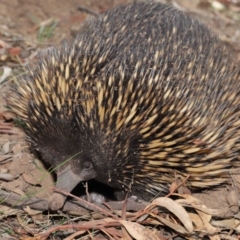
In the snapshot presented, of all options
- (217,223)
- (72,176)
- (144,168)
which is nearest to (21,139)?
(72,176)

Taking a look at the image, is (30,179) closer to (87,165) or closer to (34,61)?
(87,165)

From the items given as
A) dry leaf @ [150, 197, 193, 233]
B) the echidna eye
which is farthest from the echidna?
dry leaf @ [150, 197, 193, 233]

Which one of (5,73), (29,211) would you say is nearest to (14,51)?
(5,73)

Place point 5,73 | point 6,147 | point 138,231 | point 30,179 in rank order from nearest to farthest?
point 138,231
point 30,179
point 6,147
point 5,73

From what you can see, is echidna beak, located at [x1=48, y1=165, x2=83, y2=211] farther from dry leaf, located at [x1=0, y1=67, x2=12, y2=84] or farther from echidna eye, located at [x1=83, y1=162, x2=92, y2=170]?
dry leaf, located at [x1=0, y1=67, x2=12, y2=84]

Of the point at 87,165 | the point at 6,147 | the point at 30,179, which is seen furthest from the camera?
the point at 6,147

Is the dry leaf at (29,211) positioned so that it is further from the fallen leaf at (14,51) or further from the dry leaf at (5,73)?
the fallen leaf at (14,51)
